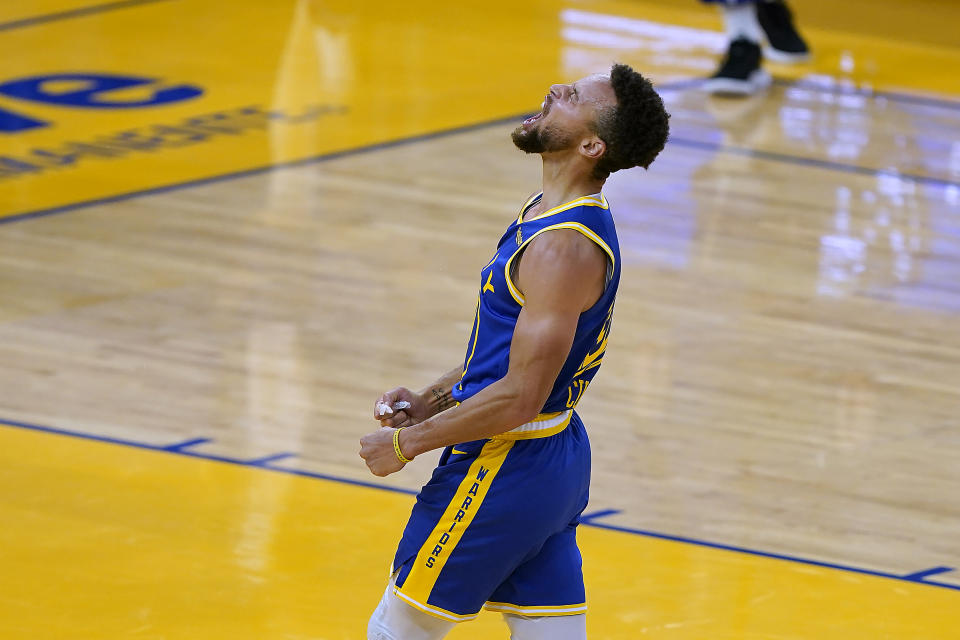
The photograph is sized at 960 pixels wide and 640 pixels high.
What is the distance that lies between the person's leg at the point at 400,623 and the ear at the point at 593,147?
2.84 feet

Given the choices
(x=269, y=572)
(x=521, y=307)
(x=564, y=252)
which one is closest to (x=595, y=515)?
(x=269, y=572)

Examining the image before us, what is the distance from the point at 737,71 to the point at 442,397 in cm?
763

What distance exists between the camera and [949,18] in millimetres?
13453

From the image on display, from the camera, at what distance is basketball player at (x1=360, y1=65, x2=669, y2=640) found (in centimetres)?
306

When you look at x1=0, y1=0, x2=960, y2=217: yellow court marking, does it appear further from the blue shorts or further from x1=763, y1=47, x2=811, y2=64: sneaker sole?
the blue shorts

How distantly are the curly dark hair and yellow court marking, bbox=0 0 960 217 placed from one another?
5.09 metres

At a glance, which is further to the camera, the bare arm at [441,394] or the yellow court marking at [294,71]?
the yellow court marking at [294,71]

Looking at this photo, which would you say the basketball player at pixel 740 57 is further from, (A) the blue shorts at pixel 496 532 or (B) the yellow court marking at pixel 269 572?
(A) the blue shorts at pixel 496 532

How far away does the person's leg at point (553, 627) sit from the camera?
10.9ft

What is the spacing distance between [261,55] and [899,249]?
14.8ft

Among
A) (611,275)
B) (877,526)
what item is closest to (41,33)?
(877,526)

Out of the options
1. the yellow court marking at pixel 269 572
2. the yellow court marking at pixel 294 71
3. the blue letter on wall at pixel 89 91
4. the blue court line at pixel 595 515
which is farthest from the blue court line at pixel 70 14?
the blue court line at pixel 595 515

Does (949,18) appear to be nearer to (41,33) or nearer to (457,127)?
(457,127)

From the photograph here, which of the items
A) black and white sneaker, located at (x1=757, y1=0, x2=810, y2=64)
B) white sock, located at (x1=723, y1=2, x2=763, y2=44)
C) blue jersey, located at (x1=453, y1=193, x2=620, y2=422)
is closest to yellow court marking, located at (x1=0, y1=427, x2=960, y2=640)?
blue jersey, located at (x1=453, y1=193, x2=620, y2=422)
